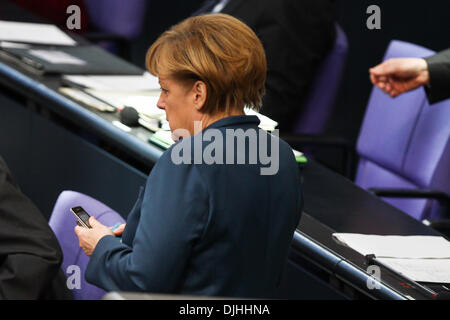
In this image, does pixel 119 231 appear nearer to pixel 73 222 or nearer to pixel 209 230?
pixel 73 222

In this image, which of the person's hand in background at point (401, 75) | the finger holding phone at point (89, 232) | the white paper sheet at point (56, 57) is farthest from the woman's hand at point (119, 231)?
the white paper sheet at point (56, 57)

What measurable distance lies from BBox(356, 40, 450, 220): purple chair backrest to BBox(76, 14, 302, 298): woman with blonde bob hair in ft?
3.95

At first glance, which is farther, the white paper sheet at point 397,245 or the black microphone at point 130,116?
the black microphone at point 130,116

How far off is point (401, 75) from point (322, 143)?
48 centimetres

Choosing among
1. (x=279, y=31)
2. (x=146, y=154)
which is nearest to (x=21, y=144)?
(x=146, y=154)

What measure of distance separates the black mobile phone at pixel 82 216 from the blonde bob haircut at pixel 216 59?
1.22 feet

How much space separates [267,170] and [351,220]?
710mm

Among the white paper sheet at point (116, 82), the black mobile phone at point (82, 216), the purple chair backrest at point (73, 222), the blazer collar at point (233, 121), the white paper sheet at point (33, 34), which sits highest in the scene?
the blazer collar at point (233, 121)

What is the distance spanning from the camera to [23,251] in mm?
1593

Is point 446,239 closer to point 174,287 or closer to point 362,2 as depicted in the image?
point 174,287

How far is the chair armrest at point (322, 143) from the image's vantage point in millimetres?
2793

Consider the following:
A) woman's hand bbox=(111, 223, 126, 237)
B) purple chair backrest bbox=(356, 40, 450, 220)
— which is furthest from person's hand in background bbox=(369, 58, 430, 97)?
woman's hand bbox=(111, 223, 126, 237)

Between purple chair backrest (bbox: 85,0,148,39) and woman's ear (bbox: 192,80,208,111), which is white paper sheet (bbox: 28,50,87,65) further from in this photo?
woman's ear (bbox: 192,80,208,111)

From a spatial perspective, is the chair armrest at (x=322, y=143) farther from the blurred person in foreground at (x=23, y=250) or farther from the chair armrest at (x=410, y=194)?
the blurred person in foreground at (x=23, y=250)
